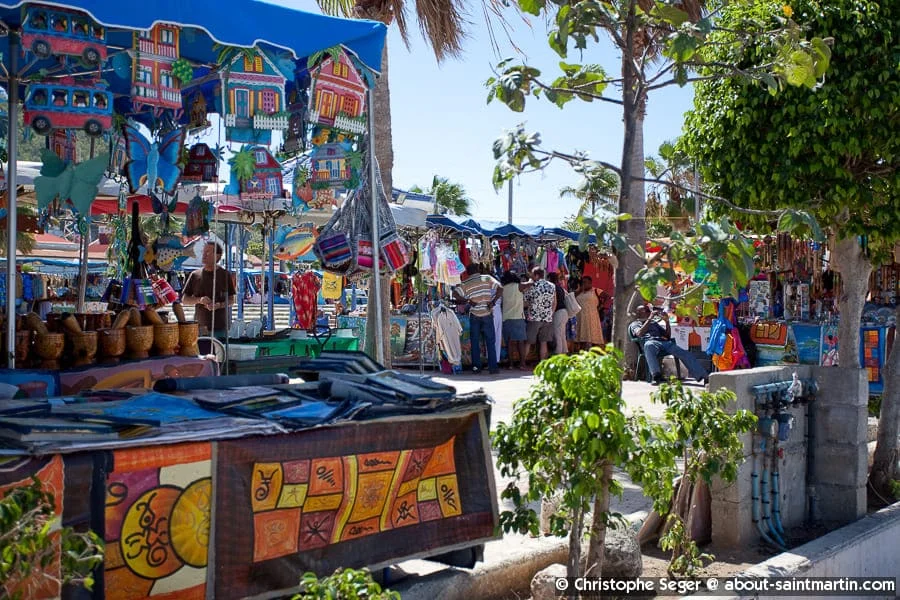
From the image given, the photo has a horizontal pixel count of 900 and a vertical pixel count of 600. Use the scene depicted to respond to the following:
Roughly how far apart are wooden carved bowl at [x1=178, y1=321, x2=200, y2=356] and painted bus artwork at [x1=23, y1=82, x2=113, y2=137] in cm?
152

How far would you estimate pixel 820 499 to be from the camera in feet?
21.2

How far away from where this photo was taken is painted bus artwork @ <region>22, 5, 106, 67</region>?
476cm

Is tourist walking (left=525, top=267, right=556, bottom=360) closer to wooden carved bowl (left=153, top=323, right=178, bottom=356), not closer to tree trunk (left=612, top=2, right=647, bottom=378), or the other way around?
wooden carved bowl (left=153, top=323, right=178, bottom=356)

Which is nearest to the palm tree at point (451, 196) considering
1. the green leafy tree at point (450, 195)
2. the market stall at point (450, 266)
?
the green leafy tree at point (450, 195)

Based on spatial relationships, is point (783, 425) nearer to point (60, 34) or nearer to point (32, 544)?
point (32, 544)

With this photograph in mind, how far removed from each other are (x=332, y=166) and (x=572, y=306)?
964 centimetres

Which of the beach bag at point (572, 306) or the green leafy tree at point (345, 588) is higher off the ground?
the beach bag at point (572, 306)

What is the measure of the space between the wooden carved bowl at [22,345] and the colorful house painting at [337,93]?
2.38 meters

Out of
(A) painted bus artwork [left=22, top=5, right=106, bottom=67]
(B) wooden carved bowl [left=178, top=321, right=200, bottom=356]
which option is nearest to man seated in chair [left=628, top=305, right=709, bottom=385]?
(B) wooden carved bowl [left=178, top=321, right=200, bottom=356]

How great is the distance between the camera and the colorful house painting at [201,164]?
7.32 m

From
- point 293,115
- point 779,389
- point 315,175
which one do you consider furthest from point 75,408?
point 779,389

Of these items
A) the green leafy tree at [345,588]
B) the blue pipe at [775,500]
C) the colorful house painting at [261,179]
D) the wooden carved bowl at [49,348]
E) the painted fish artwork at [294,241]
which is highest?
the colorful house painting at [261,179]

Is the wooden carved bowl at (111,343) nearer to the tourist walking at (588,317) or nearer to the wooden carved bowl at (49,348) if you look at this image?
the wooden carved bowl at (49,348)

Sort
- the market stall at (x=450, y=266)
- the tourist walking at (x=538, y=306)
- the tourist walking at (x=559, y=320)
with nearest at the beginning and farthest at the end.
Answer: the market stall at (x=450, y=266) → the tourist walking at (x=538, y=306) → the tourist walking at (x=559, y=320)
